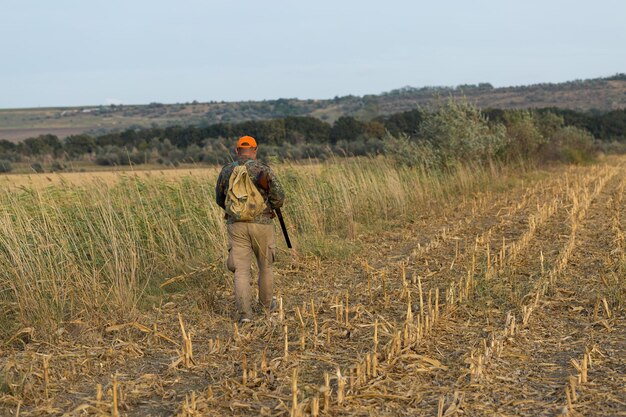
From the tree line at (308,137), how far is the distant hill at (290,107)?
118 feet

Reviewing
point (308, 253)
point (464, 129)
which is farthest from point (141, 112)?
point (308, 253)

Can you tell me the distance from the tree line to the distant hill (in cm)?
3605

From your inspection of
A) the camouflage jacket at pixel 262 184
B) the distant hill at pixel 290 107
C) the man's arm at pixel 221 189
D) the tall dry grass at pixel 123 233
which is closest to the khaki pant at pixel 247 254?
the camouflage jacket at pixel 262 184

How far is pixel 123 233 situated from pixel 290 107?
101 metres

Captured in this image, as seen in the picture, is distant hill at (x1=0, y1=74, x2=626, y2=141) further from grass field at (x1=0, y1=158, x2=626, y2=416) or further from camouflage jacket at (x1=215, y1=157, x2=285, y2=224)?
camouflage jacket at (x1=215, y1=157, x2=285, y2=224)

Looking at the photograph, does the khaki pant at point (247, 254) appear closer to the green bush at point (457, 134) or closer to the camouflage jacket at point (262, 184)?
the camouflage jacket at point (262, 184)

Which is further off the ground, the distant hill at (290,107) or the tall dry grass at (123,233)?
the distant hill at (290,107)

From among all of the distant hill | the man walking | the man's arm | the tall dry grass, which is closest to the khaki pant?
the man walking

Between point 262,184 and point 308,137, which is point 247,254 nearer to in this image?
point 262,184

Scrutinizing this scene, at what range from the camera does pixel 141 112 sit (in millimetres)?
110438

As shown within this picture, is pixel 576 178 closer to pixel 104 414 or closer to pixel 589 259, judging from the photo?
pixel 589 259

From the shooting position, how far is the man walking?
7.97 metres

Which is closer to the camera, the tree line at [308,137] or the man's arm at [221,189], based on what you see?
the man's arm at [221,189]

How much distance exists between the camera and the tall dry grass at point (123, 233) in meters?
8.05
